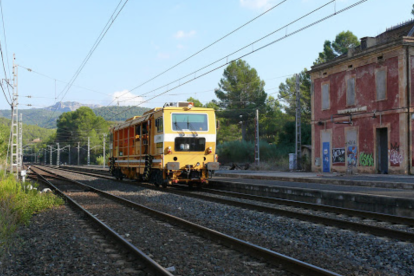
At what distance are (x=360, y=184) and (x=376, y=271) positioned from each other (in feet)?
48.3

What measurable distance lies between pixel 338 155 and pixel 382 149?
365 centimetres

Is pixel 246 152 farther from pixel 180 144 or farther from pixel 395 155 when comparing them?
pixel 180 144

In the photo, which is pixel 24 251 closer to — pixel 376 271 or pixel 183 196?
pixel 376 271

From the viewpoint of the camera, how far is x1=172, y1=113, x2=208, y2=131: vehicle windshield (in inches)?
711

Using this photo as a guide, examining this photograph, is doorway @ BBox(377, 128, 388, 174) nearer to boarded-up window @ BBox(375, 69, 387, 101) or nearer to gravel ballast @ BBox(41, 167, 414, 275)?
boarded-up window @ BBox(375, 69, 387, 101)

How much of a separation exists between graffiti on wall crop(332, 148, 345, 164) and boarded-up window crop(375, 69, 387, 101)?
4.93 meters

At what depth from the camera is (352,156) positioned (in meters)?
30.0

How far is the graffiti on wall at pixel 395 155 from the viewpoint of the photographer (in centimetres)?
2647

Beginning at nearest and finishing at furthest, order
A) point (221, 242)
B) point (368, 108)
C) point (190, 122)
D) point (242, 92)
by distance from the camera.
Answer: point (221, 242) → point (190, 122) → point (368, 108) → point (242, 92)

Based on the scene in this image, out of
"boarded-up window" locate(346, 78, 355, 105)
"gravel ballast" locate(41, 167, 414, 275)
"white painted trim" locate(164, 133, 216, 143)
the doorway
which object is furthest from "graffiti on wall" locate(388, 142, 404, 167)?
"gravel ballast" locate(41, 167, 414, 275)

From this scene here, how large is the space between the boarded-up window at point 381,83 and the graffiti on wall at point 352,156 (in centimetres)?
407

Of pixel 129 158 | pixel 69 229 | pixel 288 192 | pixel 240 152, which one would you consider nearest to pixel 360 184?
pixel 288 192

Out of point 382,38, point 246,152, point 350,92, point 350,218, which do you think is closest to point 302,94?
point 246,152

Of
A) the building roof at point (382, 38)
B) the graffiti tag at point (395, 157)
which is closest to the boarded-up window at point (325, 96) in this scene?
the building roof at point (382, 38)
